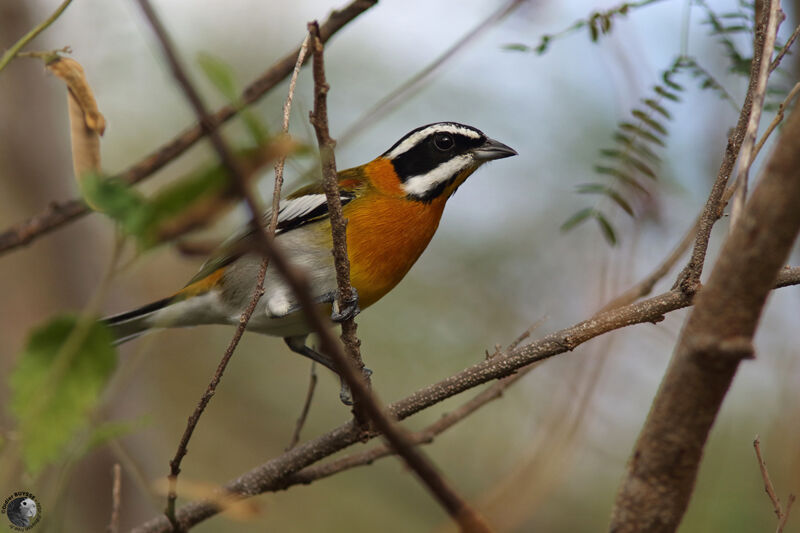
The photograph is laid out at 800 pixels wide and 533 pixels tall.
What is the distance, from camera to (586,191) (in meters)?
3.59

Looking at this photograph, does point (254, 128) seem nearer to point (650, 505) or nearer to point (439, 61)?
point (650, 505)

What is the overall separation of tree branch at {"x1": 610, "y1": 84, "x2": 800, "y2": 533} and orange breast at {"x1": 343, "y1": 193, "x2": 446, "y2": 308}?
319cm

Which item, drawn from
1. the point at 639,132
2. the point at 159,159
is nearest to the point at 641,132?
the point at 639,132

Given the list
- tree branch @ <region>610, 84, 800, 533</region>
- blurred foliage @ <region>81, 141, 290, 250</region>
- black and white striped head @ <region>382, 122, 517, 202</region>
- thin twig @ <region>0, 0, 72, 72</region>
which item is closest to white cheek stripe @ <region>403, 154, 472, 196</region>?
black and white striped head @ <region>382, 122, 517, 202</region>

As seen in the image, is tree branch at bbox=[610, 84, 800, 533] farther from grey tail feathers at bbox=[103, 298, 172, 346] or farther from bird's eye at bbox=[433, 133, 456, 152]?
bird's eye at bbox=[433, 133, 456, 152]

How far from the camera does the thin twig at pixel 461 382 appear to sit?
2410 mm

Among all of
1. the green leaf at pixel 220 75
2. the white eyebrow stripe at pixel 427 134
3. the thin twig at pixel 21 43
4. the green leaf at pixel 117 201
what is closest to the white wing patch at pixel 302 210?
the white eyebrow stripe at pixel 427 134

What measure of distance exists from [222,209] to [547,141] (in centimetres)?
731

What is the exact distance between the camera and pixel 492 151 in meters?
5.06

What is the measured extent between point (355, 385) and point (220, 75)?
458mm

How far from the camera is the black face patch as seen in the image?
5.17 metres

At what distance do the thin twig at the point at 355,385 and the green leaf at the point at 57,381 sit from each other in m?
0.31

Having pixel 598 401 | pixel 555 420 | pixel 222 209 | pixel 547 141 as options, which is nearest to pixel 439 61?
pixel 555 420

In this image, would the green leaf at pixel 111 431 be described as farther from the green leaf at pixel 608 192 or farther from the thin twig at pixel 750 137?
the green leaf at pixel 608 192
